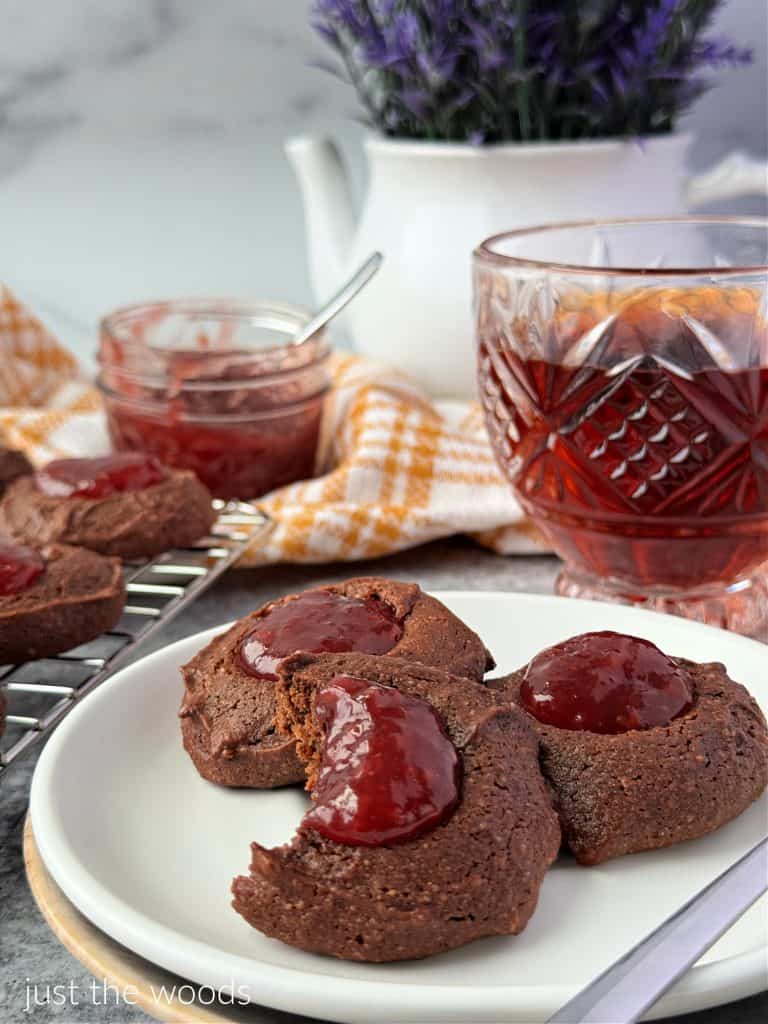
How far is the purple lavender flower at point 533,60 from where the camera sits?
7.67ft

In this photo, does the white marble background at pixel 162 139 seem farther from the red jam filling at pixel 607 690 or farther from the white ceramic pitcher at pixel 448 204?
the red jam filling at pixel 607 690

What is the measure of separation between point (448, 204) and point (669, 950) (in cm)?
181

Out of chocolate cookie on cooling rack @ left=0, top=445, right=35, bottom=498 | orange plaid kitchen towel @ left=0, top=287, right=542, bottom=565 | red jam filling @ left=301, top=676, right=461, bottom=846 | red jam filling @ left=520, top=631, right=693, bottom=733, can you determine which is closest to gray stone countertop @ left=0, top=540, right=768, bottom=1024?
orange plaid kitchen towel @ left=0, top=287, right=542, bottom=565

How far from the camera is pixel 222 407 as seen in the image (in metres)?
2.36

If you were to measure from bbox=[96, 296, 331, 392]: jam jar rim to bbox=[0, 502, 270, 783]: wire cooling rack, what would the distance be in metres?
0.23

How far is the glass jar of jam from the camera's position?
236cm

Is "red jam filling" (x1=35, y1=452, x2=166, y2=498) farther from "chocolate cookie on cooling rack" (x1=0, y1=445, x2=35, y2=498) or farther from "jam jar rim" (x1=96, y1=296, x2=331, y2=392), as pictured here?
"jam jar rim" (x1=96, y1=296, x2=331, y2=392)

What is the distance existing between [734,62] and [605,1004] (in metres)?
2.04

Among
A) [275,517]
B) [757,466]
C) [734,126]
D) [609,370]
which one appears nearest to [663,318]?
[609,370]

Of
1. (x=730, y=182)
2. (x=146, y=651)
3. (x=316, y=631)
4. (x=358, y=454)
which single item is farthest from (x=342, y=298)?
(x=316, y=631)

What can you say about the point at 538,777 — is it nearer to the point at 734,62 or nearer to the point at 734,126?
the point at 734,62

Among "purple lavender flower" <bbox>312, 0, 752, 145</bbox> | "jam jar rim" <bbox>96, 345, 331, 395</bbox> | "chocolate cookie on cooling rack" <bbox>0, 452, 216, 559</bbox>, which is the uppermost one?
"purple lavender flower" <bbox>312, 0, 752, 145</bbox>

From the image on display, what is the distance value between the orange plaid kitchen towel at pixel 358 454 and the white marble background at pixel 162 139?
24.8 inches

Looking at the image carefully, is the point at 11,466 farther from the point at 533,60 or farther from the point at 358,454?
the point at 533,60
